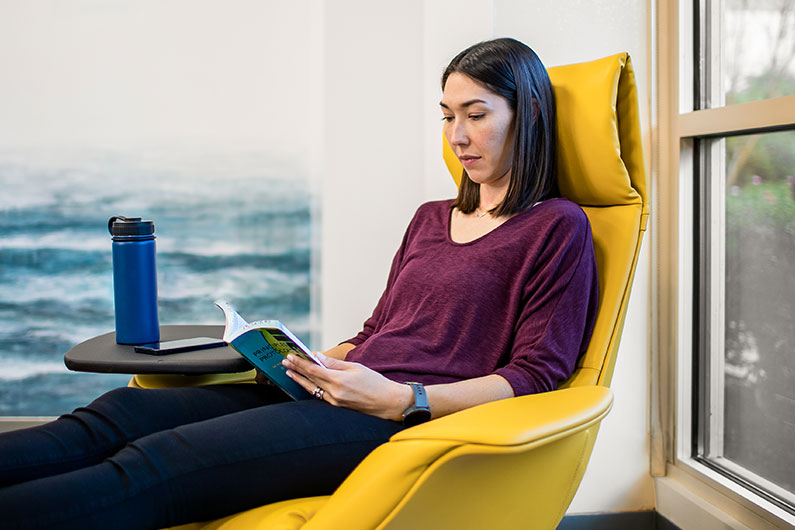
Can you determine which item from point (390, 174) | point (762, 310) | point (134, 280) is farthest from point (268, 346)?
point (762, 310)

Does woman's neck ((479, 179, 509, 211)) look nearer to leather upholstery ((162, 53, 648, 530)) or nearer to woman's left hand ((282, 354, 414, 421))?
leather upholstery ((162, 53, 648, 530))

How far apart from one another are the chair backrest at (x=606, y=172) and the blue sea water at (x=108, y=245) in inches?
36.8

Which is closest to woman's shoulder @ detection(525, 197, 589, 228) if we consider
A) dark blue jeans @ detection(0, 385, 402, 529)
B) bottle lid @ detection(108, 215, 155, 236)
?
dark blue jeans @ detection(0, 385, 402, 529)

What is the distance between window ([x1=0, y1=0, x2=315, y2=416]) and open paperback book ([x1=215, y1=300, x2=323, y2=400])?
89cm

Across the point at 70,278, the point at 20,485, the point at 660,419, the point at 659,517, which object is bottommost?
the point at 659,517

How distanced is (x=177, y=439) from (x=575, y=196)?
874 millimetres

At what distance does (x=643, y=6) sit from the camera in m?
1.84

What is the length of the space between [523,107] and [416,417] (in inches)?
23.9

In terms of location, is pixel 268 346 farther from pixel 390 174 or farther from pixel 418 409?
pixel 390 174

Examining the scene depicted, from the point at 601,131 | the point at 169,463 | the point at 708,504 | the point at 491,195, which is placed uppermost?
the point at 601,131

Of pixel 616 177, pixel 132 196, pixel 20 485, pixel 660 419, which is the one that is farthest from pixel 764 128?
pixel 132 196

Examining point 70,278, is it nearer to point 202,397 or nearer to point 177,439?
point 202,397

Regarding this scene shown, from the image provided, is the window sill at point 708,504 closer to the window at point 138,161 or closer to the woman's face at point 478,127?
the woman's face at point 478,127

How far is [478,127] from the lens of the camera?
1.42 meters
